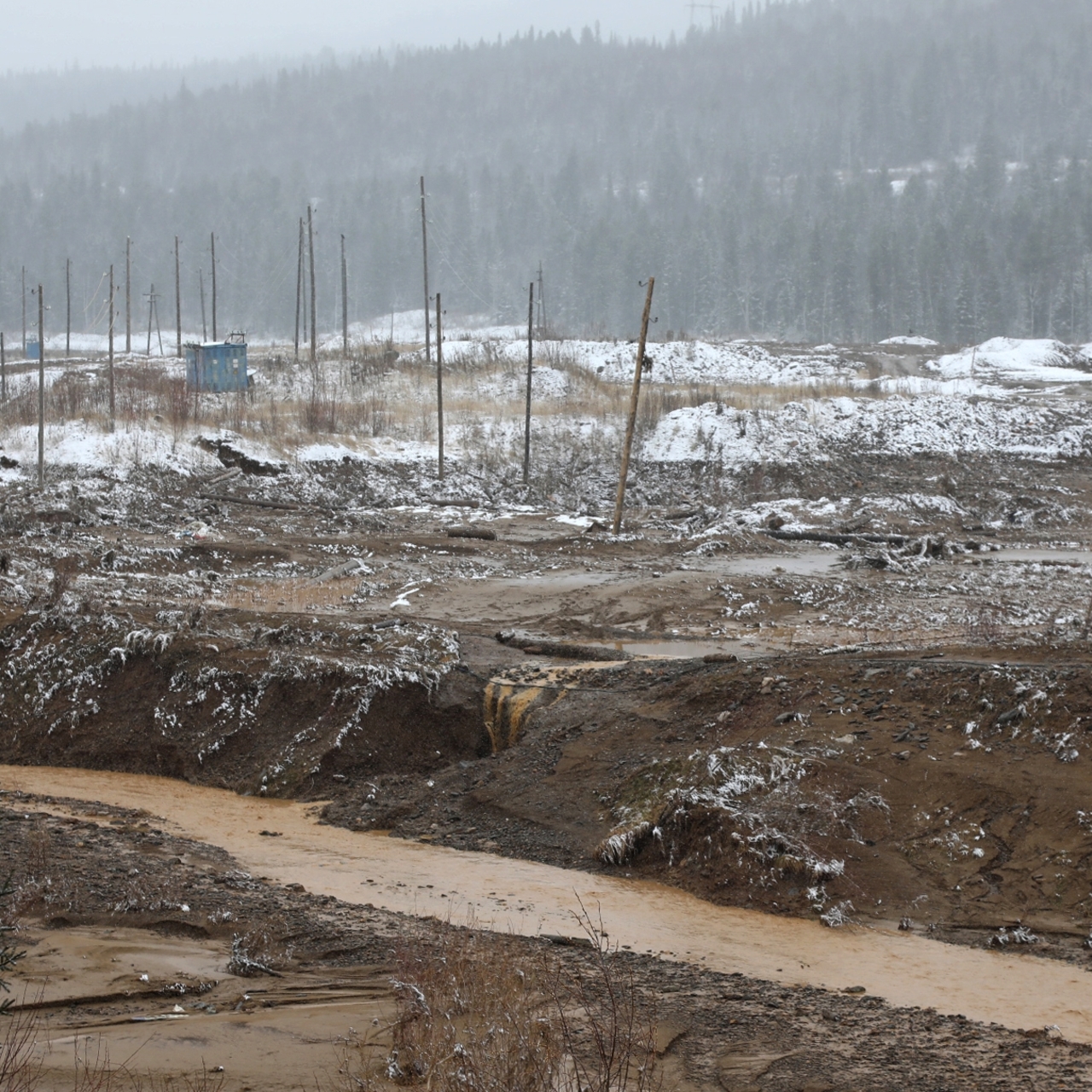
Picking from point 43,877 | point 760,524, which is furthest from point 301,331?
point 43,877

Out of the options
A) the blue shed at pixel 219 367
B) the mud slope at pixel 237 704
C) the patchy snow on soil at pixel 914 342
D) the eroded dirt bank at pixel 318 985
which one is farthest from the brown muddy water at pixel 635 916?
the patchy snow on soil at pixel 914 342

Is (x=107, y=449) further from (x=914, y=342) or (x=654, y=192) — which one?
(x=654, y=192)

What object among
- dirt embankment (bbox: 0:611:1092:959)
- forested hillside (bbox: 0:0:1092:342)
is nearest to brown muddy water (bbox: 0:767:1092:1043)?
dirt embankment (bbox: 0:611:1092:959)

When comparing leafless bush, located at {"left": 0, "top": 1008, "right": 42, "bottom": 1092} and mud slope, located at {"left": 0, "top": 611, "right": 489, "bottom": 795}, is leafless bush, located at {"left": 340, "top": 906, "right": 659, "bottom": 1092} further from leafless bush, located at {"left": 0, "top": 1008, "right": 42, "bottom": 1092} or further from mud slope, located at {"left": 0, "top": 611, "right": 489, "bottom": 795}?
mud slope, located at {"left": 0, "top": 611, "right": 489, "bottom": 795}

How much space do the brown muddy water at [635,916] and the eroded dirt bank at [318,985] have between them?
47 millimetres

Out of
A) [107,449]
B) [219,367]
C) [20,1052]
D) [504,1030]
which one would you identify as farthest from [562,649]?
[219,367]

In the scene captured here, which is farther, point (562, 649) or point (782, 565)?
point (782, 565)

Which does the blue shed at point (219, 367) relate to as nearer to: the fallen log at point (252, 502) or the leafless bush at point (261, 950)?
the fallen log at point (252, 502)

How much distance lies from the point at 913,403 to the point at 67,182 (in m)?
128

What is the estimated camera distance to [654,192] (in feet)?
443

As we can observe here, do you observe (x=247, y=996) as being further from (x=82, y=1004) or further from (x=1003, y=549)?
(x=1003, y=549)

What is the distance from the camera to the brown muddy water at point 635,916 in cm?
750

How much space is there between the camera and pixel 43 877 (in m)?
8.03

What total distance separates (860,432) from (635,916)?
116 feet
